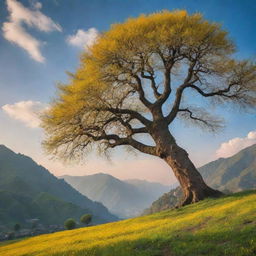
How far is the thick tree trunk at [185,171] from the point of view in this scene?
21.4m

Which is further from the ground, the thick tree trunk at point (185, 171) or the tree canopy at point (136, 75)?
the tree canopy at point (136, 75)

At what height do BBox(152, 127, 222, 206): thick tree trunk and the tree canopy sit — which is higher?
the tree canopy

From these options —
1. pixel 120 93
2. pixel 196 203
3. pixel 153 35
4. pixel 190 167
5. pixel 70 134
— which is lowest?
pixel 196 203

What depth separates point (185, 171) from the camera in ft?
70.9

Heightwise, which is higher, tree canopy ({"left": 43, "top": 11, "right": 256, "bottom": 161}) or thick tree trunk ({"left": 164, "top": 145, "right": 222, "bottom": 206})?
tree canopy ({"left": 43, "top": 11, "right": 256, "bottom": 161})

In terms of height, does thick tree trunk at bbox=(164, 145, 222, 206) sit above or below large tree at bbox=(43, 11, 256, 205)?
below

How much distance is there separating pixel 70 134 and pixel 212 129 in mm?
15487

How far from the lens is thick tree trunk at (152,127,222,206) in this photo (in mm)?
21406

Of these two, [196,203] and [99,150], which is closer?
[196,203]

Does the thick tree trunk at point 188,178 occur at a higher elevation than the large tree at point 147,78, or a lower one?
lower

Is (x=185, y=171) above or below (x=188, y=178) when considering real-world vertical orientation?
above

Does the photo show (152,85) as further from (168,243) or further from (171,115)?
(168,243)

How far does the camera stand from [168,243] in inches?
454

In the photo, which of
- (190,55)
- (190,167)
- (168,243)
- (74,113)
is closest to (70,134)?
(74,113)
